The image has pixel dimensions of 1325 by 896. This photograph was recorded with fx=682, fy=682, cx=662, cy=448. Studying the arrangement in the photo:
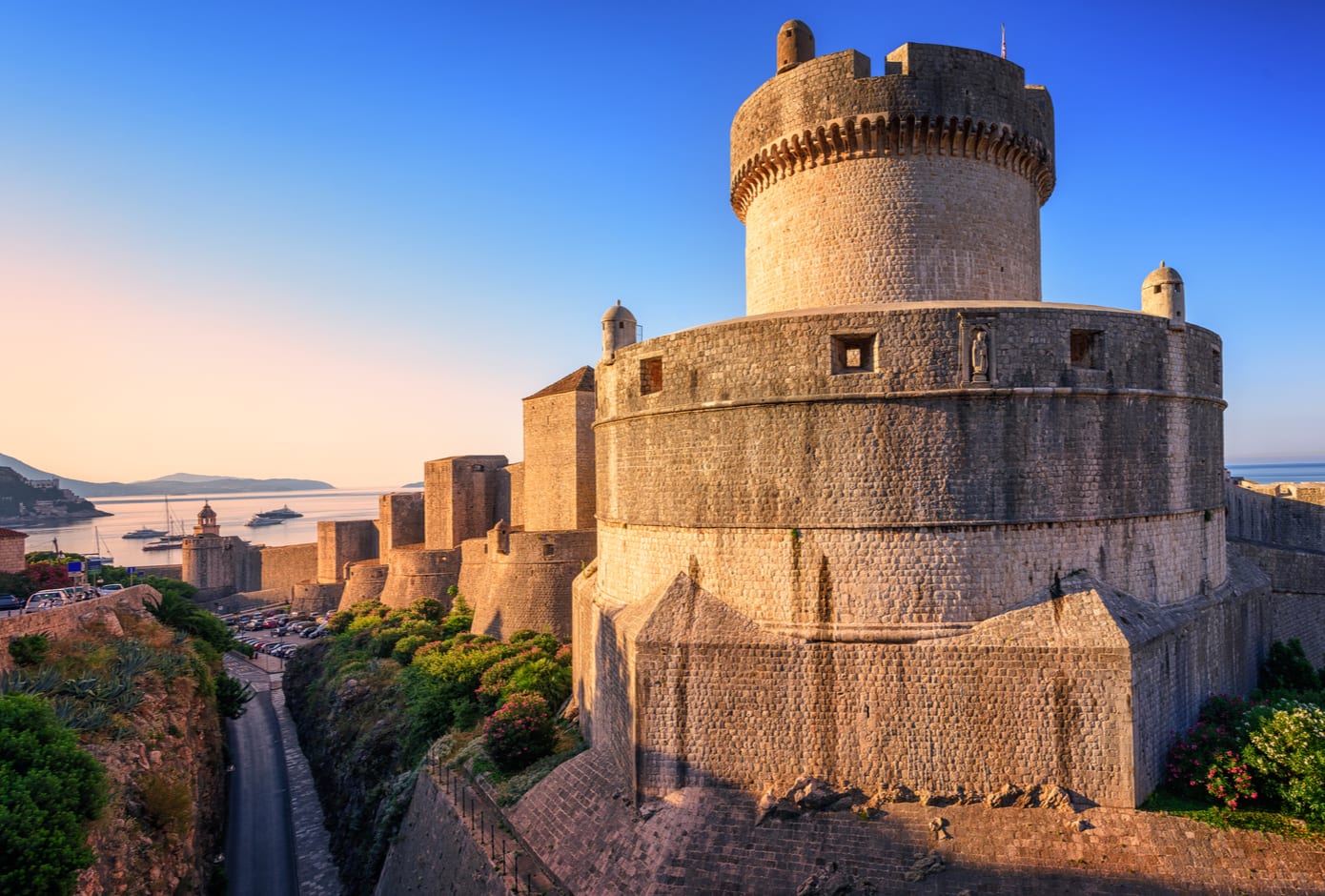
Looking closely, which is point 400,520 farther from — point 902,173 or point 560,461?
point 902,173

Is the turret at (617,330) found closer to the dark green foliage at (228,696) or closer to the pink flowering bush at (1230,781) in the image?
the pink flowering bush at (1230,781)

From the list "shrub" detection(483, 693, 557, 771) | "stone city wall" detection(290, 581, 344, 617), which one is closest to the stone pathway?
"shrub" detection(483, 693, 557, 771)

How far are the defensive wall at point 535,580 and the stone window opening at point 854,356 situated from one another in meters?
15.2

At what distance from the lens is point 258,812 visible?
2209cm

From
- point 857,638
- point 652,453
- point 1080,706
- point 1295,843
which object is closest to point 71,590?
point 652,453

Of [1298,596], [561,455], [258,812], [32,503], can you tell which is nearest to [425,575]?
[561,455]

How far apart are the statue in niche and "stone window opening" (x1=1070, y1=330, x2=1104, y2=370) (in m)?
1.88

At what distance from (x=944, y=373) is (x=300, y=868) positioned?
21128 mm

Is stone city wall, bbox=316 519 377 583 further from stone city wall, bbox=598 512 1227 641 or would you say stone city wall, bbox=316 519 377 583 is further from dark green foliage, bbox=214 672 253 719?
stone city wall, bbox=598 512 1227 641

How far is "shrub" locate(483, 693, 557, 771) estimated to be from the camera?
1572 cm

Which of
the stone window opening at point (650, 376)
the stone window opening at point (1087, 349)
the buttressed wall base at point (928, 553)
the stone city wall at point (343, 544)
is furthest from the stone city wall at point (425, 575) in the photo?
the stone window opening at point (1087, 349)

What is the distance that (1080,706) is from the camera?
36.2ft

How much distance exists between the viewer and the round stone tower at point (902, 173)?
14.6 m

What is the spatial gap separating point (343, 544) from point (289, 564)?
7786 mm
